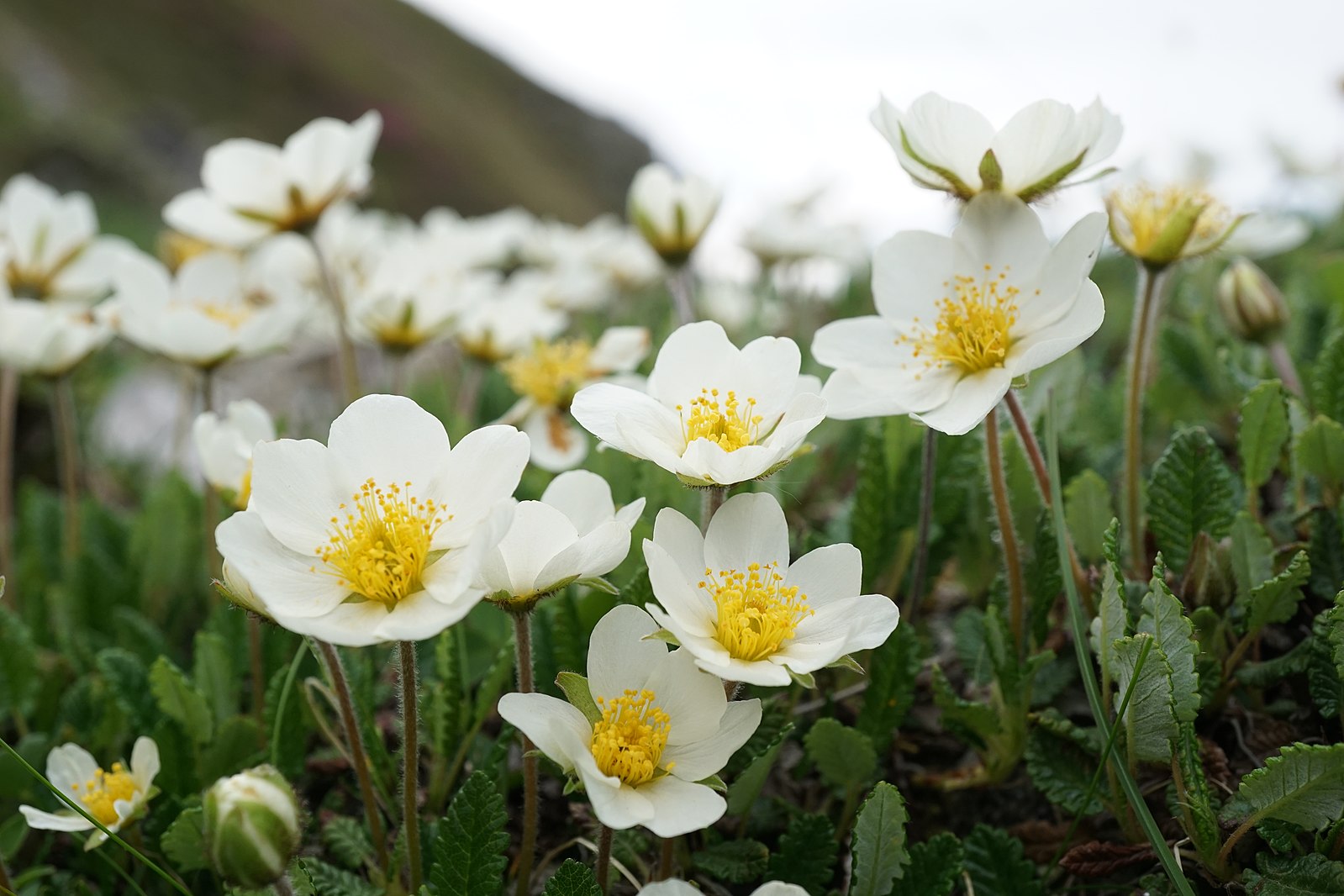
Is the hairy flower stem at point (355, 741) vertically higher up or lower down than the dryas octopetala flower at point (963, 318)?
lower down

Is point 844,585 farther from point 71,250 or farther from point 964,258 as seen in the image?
point 71,250

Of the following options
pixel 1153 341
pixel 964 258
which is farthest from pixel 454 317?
pixel 1153 341

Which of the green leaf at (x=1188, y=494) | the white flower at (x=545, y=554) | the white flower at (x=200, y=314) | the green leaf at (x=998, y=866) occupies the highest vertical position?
the white flower at (x=200, y=314)

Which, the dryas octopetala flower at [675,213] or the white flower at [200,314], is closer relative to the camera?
the white flower at [200,314]

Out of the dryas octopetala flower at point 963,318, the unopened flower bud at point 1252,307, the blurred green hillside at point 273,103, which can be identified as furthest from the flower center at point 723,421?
the blurred green hillside at point 273,103

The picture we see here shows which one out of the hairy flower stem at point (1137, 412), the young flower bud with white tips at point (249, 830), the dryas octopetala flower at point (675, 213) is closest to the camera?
the young flower bud with white tips at point (249, 830)

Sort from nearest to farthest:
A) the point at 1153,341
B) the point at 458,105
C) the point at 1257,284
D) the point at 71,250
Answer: the point at 1257,284 → the point at 1153,341 → the point at 71,250 → the point at 458,105

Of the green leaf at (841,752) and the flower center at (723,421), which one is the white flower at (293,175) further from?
the green leaf at (841,752)
